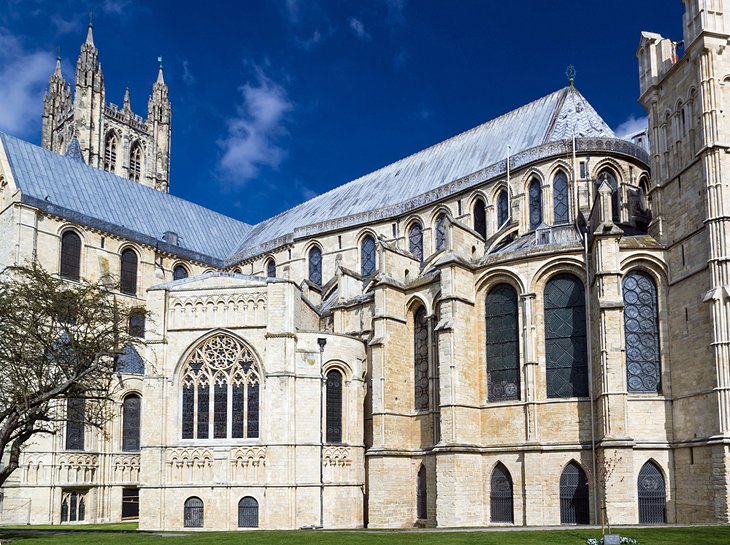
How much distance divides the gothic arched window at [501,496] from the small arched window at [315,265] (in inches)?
703

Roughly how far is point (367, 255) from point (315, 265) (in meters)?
3.47

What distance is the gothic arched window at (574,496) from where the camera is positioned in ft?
83.7

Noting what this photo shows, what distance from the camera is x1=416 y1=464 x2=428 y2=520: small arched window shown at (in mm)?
29141

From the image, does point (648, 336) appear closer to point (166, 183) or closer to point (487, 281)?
point (487, 281)

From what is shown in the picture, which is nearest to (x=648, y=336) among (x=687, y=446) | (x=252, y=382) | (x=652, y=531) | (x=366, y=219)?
(x=687, y=446)

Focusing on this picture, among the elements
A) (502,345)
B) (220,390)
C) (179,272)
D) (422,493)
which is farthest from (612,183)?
(179,272)

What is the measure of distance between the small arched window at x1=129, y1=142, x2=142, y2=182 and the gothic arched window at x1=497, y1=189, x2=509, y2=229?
132 feet

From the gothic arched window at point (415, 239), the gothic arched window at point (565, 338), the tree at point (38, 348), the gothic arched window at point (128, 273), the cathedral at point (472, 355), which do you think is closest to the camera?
the tree at point (38, 348)

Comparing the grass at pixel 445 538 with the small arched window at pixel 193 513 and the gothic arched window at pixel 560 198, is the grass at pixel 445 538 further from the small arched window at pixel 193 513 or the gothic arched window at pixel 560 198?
the gothic arched window at pixel 560 198

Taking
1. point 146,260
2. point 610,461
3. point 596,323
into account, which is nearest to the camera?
point 610,461

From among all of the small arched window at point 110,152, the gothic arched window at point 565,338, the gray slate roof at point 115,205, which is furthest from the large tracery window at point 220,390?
the small arched window at point 110,152

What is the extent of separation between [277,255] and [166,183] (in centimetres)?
2715

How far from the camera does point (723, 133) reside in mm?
24969

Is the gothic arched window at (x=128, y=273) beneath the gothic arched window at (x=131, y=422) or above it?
above
